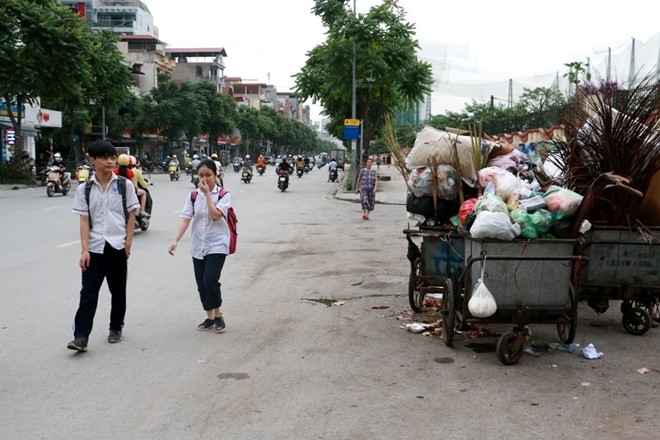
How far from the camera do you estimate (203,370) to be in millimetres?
4992

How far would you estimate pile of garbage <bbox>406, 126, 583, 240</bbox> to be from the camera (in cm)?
538

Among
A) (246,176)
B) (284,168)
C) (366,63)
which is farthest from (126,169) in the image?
(246,176)

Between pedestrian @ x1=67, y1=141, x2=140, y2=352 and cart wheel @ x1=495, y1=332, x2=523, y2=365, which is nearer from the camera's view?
cart wheel @ x1=495, y1=332, x2=523, y2=365

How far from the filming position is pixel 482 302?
5.06 metres

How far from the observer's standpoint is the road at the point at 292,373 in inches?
156

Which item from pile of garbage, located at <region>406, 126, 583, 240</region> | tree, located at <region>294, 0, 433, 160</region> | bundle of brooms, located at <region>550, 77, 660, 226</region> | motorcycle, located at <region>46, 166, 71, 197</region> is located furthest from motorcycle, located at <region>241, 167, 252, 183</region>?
bundle of brooms, located at <region>550, 77, 660, 226</region>

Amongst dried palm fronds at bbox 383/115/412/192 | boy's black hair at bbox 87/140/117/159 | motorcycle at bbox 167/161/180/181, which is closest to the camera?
boy's black hair at bbox 87/140/117/159

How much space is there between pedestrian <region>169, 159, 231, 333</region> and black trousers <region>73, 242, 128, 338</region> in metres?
0.64

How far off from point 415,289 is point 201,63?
101m

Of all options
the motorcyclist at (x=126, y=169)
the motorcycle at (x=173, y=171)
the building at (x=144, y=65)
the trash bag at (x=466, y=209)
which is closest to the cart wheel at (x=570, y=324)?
the trash bag at (x=466, y=209)

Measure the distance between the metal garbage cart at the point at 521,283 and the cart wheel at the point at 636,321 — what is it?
1.18 meters

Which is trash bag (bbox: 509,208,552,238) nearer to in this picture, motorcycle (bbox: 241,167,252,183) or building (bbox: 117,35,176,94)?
motorcycle (bbox: 241,167,252,183)

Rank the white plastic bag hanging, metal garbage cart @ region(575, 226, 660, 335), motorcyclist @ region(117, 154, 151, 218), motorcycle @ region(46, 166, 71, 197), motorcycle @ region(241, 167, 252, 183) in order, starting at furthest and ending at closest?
1. motorcycle @ region(241, 167, 252, 183)
2. motorcycle @ region(46, 166, 71, 197)
3. motorcyclist @ region(117, 154, 151, 218)
4. metal garbage cart @ region(575, 226, 660, 335)
5. the white plastic bag hanging

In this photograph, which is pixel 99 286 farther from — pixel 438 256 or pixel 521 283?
pixel 521 283
